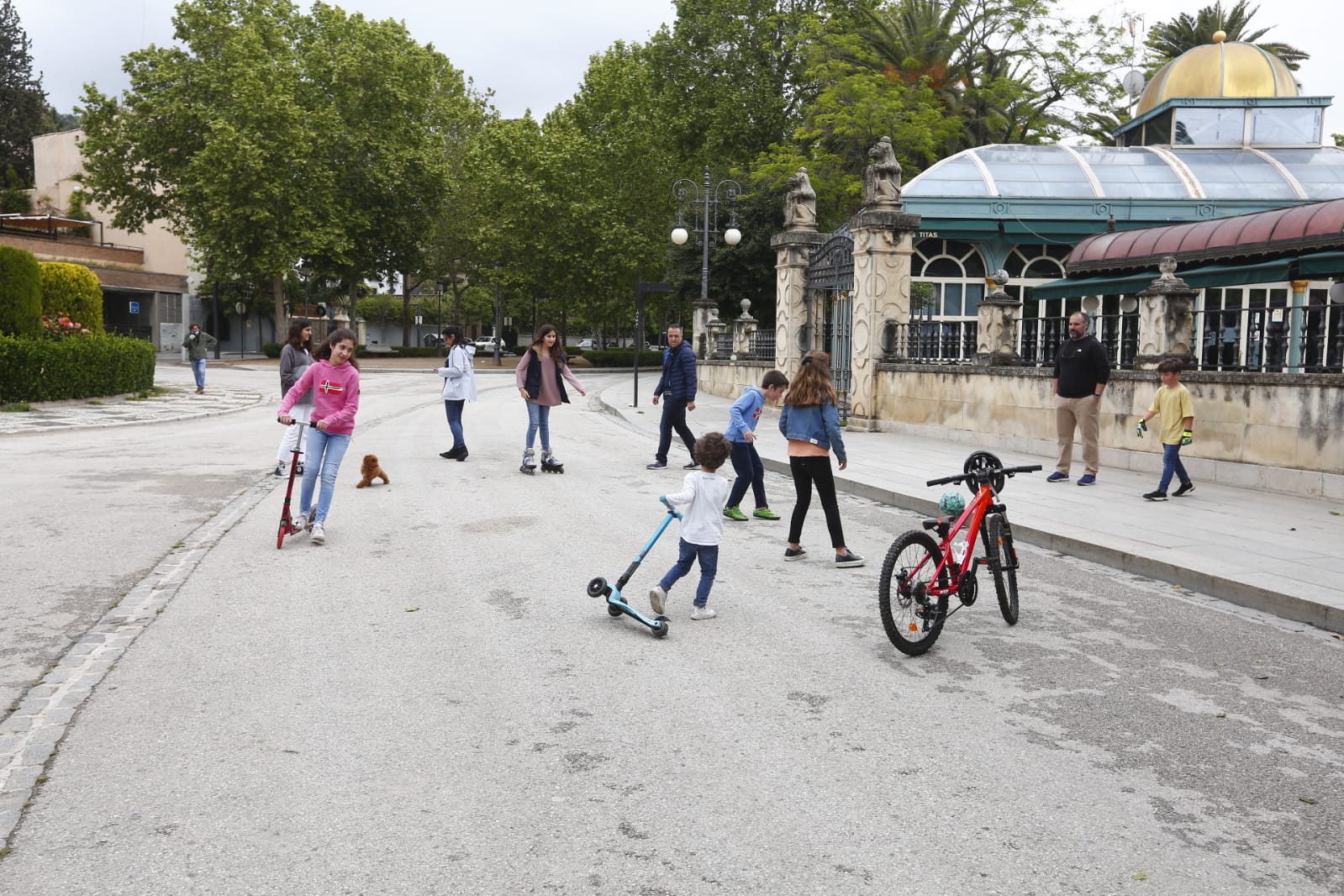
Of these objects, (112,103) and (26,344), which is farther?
(112,103)

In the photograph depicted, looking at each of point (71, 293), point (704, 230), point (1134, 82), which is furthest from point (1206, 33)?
point (71, 293)

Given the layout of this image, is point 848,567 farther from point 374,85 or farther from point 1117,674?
point 374,85

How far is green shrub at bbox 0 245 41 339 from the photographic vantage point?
22188 mm

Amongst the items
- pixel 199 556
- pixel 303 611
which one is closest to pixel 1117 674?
pixel 303 611

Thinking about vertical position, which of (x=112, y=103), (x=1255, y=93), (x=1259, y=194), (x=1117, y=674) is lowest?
(x=1117, y=674)

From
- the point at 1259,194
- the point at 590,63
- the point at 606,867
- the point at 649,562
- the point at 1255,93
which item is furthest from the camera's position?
the point at 590,63

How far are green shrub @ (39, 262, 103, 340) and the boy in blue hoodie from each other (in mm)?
19457

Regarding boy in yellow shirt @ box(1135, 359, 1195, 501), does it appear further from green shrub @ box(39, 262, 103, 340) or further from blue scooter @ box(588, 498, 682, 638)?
green shrub @ box(39, 262, 103, 340)

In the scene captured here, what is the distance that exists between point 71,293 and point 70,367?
84.5 inches

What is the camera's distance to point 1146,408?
14.4m

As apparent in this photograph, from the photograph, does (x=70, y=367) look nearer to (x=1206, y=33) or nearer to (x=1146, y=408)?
(x=1146, y=408)

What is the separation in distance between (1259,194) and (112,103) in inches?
1912

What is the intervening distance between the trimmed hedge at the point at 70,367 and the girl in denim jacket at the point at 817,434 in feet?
→ 63.3

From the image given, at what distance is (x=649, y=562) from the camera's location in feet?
26.9
